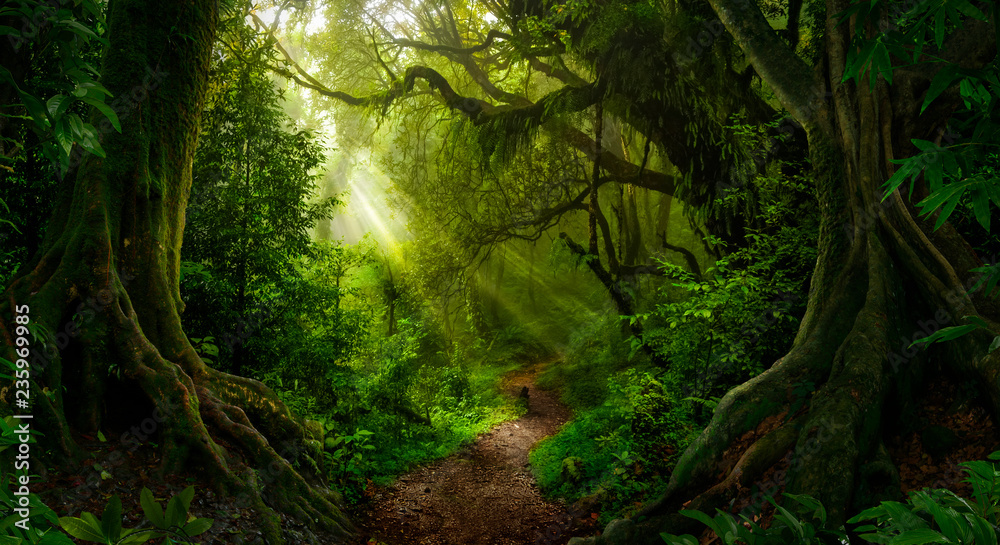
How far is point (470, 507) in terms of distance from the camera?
6859mm

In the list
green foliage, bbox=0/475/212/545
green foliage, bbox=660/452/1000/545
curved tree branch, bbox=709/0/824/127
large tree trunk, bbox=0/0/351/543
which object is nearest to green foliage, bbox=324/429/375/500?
large tree trunk, bbox=0/0/351/543

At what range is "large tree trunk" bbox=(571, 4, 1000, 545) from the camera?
11.5 feet

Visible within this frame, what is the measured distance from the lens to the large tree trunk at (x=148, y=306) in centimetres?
409

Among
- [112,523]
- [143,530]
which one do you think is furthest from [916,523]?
[112,523]

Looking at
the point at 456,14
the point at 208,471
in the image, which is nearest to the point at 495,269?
the point at 456,14

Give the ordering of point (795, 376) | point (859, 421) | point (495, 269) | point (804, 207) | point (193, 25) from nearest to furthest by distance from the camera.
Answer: point (859, 421) < point (795, 376) < point (193, 25) < point (804, 207) < point (495, 269)

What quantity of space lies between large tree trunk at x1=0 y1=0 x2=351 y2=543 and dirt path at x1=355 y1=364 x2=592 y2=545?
80cm

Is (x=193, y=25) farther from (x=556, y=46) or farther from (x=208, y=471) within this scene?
(x=556, y=46)

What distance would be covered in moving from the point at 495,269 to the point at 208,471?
20240 mm

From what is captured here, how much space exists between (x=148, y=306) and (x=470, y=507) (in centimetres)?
471

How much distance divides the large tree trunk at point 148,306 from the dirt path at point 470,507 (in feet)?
2.64

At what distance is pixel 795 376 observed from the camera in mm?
4207

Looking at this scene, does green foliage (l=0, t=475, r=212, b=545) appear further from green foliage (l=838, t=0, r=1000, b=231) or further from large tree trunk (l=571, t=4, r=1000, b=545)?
large tree trunk (l=571, t=4, r=1000, b=545)

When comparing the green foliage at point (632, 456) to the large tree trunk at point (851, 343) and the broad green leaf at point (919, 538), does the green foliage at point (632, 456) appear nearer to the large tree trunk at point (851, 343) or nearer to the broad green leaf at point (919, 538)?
the large tree trunk at point (851, 343)
